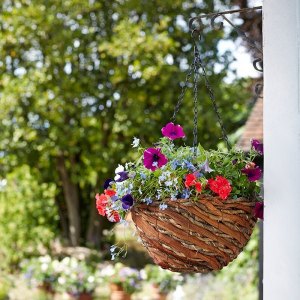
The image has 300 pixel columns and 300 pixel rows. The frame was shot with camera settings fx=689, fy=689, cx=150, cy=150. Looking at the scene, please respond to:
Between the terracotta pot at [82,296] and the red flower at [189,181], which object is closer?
the red flower at [189,181]

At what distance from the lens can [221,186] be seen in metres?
1.67

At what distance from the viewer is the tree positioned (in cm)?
917

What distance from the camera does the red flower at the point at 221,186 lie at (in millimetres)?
1655

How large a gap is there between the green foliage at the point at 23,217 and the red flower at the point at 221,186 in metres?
8.51

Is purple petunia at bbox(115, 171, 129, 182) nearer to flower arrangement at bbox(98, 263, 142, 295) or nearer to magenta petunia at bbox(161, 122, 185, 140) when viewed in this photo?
magenta petunia at bbox(161, 122, 185, 140)

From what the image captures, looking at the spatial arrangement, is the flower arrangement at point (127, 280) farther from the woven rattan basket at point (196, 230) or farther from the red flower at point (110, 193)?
the woven rattan basket at point (196, 230)

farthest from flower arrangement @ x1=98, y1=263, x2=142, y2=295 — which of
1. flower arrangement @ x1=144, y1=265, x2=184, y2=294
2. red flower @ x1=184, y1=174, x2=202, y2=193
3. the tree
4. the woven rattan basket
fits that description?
red flower @ x1=184, y1=174, x2=202, y2=193

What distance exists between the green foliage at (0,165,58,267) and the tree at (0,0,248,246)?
53cm

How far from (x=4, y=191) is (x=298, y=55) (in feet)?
29.8

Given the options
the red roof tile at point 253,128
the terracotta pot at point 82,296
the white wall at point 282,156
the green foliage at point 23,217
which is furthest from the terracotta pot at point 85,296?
the white wall at point 282,156

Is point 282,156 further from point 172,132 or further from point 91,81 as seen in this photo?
point 91,81

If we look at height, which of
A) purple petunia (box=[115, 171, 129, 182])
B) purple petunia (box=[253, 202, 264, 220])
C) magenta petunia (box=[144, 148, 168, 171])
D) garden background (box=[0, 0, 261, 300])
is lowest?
purple petunia (box=[253, 202, 264, 220])

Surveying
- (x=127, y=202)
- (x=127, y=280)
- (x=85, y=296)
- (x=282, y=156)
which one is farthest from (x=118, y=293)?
(x=282, y=156)

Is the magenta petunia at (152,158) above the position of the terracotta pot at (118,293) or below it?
above
